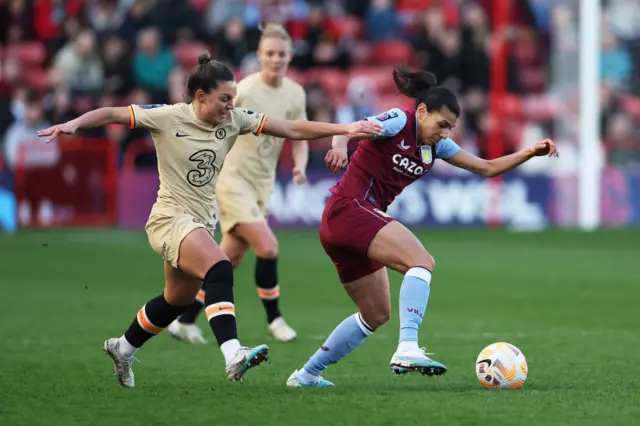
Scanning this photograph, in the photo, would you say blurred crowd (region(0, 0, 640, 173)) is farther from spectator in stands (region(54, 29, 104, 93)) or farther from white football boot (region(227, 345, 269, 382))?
white football boot (region(227, 345, 269, 382))

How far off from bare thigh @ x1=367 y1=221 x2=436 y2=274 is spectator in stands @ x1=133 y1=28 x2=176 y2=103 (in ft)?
48.4

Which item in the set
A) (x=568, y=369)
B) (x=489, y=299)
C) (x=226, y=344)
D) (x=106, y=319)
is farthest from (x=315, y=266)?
(x=226, y=344)

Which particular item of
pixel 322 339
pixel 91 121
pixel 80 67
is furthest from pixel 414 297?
pixel 80 67

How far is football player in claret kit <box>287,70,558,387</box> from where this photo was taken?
23.3 feet

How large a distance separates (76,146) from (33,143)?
726mm

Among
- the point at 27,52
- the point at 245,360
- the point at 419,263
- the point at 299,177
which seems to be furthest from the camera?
the point at 27,52

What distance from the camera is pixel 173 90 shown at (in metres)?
21.0

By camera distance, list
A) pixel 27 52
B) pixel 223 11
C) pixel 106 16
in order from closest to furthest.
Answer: pixel 106 16 → pixel 223 11 → pixel 27 52

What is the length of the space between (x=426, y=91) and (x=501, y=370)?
1682 millimetres

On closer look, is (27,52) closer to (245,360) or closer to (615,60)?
(615,60)

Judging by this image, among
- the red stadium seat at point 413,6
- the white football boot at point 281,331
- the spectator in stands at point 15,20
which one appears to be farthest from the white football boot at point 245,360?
the red stadium seat at point 413,6

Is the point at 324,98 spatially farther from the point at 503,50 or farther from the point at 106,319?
the point at 106,319

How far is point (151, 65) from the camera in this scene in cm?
2164

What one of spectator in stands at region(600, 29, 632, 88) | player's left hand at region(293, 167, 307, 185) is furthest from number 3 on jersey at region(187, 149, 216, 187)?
spectator in stands at region(600, 29, 632, 88)
